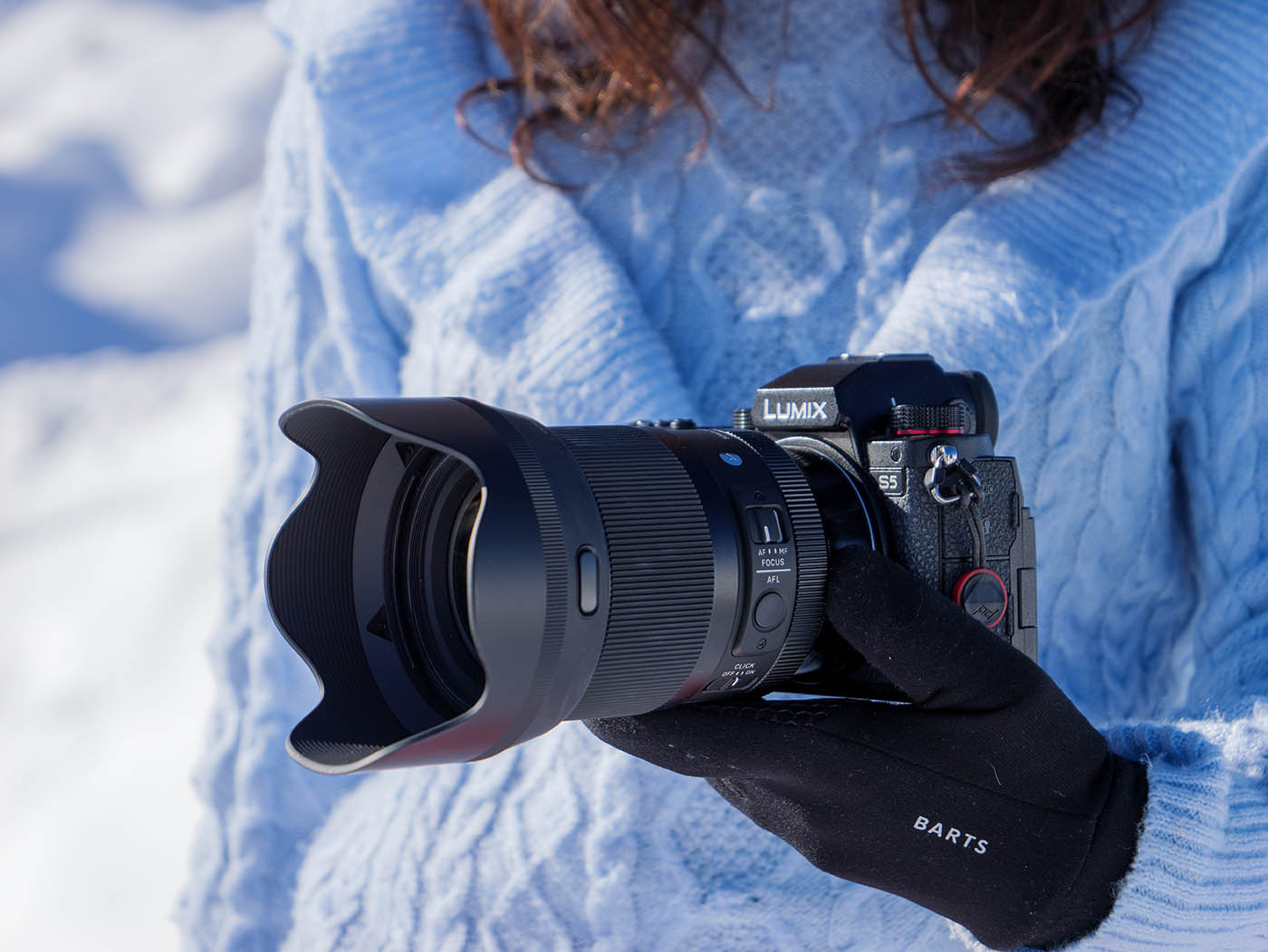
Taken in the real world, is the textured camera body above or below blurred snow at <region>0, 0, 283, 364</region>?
above

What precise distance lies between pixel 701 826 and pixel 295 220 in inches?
16.3

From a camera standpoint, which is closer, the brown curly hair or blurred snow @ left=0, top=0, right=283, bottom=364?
the brown curly hair

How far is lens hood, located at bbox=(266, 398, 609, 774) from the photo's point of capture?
1.13 ft

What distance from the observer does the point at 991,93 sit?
60cm

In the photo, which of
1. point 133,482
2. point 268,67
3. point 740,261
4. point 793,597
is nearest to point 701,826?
point 793,597

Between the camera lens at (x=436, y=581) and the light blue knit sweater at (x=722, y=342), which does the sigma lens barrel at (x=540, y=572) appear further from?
the light blue knit sweater at (x=722, y=342)

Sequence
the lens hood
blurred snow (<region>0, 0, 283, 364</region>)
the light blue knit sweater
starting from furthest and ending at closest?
blurred snow (<region>0, 0, 283, 364</region>) → the light blue knit sweater → the lens hood

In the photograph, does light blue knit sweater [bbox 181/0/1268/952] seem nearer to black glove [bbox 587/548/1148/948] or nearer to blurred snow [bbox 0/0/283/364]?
black glove [bbox 587/548/1148/948]

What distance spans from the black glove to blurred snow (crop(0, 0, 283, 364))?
2.94ft

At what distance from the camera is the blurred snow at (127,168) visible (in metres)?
1.10

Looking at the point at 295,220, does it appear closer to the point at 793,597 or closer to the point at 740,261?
the point at 740,261

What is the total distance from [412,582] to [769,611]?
0.42 ft

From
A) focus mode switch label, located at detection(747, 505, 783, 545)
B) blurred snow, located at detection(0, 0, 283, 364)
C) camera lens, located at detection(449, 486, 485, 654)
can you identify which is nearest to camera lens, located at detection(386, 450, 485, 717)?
camera lens, located at detection(449, 486, 485, 654)

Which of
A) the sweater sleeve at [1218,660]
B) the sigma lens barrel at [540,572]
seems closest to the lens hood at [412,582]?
the sigma lens barrel at [540,572]
